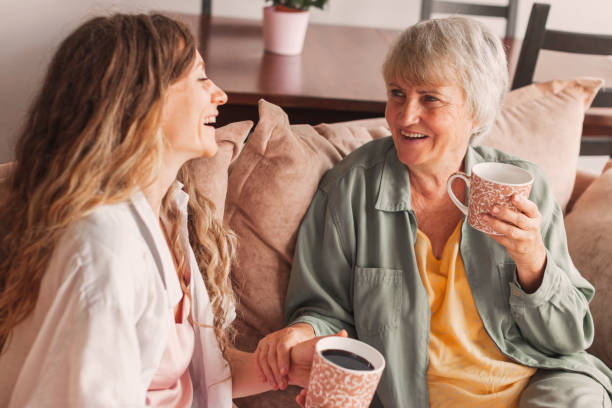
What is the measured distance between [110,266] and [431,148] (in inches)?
30.9

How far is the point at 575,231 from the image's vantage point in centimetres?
188

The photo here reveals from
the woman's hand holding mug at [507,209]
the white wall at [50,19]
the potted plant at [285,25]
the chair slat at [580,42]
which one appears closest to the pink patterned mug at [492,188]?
the woman's hand holding mug at [507,209]

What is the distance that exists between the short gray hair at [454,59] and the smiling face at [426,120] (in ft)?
0.06

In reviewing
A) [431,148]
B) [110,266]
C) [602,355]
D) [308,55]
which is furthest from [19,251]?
[308,55]

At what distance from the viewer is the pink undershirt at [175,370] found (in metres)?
1.16

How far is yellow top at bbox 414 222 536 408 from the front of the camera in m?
1.47

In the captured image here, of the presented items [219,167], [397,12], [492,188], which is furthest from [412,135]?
[397,12]

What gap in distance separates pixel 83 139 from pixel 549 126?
1.43 m

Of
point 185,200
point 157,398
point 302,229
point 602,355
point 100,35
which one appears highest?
point 100,35

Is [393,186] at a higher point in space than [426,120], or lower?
lower

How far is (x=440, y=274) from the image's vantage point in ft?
5.05

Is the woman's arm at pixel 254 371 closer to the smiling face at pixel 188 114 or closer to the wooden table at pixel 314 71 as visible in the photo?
the smiling face at pixel 188 114

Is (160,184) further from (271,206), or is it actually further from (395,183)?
(395,183)

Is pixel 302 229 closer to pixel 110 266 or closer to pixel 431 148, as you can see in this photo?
pixel 431 148
